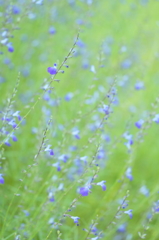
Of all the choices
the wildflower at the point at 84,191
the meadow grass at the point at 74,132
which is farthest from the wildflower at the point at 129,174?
the wildflower at the point at 84,191

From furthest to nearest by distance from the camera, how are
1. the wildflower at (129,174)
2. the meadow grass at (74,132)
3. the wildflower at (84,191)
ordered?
1. the meadow grass at (74,132)
2. the wildflower at (129,174)
3. the wildflower at (84,191)

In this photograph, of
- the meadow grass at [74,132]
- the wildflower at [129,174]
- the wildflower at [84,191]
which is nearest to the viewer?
the wildflower at [84,191]

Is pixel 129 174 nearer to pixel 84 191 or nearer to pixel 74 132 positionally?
pixel 74 132

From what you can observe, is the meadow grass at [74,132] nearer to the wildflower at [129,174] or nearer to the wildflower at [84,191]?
the wildflower at [129,174]

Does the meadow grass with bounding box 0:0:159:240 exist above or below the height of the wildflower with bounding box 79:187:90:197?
above

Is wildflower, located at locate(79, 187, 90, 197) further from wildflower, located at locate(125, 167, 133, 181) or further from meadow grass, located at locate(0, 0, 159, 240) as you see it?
wildflower, located at locate(125, 167, 133, 181)

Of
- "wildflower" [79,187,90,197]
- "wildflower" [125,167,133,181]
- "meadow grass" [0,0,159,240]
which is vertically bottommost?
"wildflower" [79,187,90,197]

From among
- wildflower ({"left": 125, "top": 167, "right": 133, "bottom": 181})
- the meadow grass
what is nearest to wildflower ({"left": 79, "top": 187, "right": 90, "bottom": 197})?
the meadow grass

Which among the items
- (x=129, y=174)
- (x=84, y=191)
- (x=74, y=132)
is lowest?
(x=84, y=191)

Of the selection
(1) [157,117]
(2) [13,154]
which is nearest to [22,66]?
(2) [13,154]

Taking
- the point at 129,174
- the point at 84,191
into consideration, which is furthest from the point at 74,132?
the point at 84,191

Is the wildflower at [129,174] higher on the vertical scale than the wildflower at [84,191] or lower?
higher

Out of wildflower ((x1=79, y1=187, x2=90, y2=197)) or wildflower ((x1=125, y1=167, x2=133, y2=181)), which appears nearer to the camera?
wildflower ((x1=79, y1=187, x2=90, y2=197))
